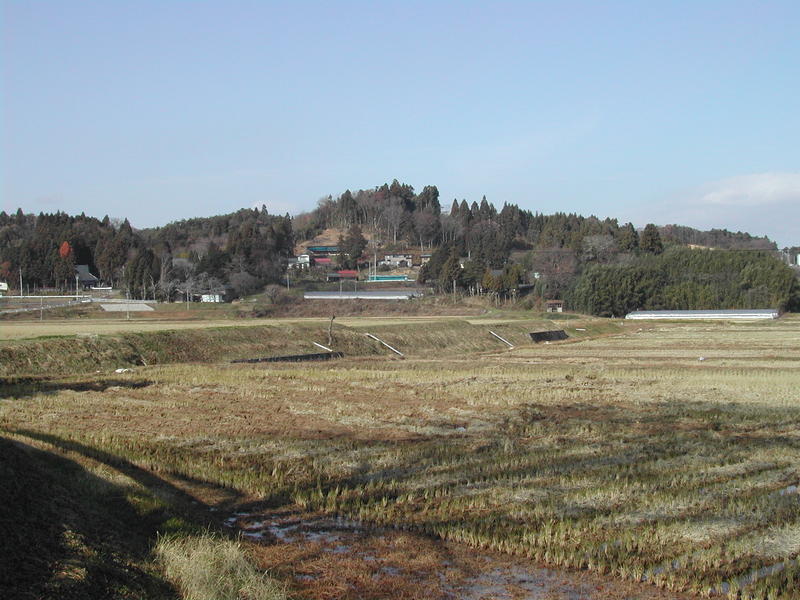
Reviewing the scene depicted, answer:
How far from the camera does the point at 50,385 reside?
23062 millimetres

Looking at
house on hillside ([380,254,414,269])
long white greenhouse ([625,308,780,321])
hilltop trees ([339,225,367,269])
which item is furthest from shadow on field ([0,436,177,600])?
house on hillside ([380,254,414,269])

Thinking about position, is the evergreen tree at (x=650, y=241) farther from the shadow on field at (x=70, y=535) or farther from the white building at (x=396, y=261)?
the shadow on field at (x=70, y=535)

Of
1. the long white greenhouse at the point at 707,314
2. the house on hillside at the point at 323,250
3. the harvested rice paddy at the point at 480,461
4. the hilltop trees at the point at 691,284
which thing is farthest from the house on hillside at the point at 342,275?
the harvested rice paddy at the point at 480,461

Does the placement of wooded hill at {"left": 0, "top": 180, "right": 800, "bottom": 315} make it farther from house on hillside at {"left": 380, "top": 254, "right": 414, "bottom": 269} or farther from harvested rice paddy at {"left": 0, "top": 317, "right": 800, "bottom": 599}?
harvested rice paddy at {"left": 0, "top": 317, "right": 800, "bottom": 599}

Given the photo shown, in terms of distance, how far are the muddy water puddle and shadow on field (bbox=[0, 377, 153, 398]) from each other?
14.3 m

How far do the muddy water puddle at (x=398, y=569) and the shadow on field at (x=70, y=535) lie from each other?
4.22 ft

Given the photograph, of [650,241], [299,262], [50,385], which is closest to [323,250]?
[299,262]

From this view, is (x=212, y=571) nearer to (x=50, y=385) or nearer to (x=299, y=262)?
(x=50, y=385)

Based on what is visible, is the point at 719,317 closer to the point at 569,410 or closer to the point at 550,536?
the point at 569,410

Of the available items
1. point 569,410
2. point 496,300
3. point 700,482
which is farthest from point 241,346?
point 496,300

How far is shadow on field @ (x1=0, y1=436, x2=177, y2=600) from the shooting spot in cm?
666

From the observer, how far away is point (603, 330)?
62.3 m

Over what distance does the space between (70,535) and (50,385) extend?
55.7 feet

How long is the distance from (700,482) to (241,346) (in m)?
28.3
